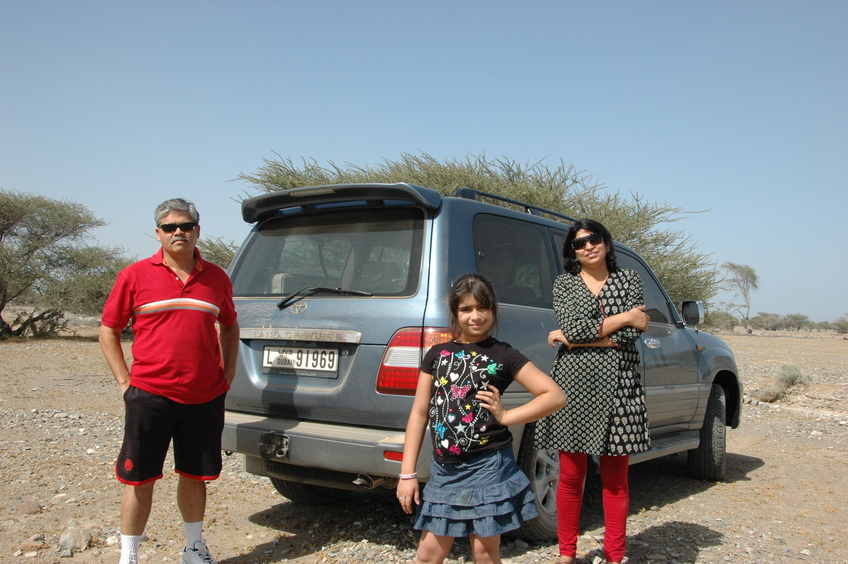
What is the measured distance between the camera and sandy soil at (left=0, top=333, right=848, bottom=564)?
3.59 metres

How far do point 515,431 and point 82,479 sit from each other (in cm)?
338

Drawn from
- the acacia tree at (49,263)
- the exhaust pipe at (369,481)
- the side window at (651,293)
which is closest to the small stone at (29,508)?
the exhaust pipe at (369,481)

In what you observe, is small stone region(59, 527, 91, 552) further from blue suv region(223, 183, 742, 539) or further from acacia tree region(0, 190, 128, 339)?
acacia tree region(0, 190, 128, 339)

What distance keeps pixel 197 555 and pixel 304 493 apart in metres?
1.11

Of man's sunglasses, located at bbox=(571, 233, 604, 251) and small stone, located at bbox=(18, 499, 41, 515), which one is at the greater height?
man's sunglasses, located at bbox=(571, 233, 604, 251)

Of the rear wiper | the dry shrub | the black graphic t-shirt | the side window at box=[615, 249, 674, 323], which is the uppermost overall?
the side window at box=[615, 249, 674, 323]

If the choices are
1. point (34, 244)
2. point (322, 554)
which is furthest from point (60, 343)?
point (322, 554)

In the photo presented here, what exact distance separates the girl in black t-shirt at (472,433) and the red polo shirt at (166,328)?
1210 millimetres

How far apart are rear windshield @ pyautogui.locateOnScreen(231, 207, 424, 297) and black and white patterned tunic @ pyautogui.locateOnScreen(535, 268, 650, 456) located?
80 cm

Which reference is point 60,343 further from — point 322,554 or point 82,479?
point 322,554

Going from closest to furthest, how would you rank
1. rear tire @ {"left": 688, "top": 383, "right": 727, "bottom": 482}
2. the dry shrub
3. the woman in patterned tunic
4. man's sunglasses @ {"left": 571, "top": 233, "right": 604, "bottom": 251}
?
the woman in patterned tunic → man's sunglasses @ {"left": 571, "top": 233, "right": 604, "bottom": 251} → rear tire @ {"left": 688, "top": 383, "right": 727, "bottom": 482} → the dry shrub

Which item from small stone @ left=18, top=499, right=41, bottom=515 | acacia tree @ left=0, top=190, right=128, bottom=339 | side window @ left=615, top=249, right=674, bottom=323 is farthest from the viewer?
acacia tree @ left=0, top=190, right=128, bottom=339

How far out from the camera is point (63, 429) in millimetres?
6715

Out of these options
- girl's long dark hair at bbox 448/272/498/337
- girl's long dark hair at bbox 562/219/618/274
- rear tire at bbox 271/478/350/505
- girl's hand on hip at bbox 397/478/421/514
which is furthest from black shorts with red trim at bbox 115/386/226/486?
girl's long dark hair at bbox 562/219/618/274
